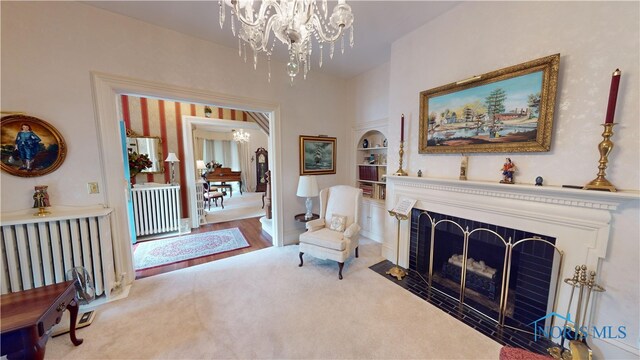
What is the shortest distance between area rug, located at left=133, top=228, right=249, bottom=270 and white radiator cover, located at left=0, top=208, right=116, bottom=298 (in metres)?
0.89

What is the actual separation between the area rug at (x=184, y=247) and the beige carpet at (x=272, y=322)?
52 centimetres

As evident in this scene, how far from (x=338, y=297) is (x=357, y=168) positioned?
2511 mm

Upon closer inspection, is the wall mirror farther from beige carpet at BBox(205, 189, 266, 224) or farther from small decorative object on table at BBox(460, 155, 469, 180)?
small decorative object on table at BBox(460, 155, 469, 180)

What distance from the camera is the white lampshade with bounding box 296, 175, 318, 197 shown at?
11.5 feet

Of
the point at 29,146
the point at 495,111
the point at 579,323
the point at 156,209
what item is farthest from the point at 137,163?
the point at 579,323

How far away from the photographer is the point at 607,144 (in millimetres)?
1452

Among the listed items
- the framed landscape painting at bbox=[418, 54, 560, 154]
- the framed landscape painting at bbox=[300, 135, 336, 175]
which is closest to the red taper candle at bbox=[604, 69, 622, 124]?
the framed landscape painting at bbox=[418, 54, 560, 154]

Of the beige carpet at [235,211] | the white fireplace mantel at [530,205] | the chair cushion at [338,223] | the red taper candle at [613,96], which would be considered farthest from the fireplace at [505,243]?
the beige carpet at [235,211]

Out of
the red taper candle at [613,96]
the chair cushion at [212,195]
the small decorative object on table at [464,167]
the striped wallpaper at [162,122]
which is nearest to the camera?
the red taper candle at [613,96]

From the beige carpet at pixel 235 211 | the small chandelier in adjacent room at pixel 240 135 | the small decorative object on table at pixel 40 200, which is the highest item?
the small chandelier in adjacent room at pixel 240 135

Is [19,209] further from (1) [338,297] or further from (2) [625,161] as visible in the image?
(2) [625,161]

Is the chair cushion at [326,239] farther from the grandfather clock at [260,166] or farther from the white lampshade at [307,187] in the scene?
the grandfather clock at [260,166]

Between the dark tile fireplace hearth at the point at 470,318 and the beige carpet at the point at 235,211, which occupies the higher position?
the beige carpet at the point at 235,211

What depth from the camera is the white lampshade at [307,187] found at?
138 inches
